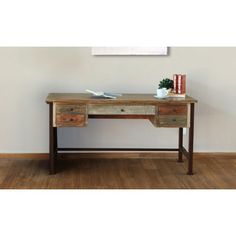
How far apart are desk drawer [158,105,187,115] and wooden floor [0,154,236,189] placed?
1.71 feet

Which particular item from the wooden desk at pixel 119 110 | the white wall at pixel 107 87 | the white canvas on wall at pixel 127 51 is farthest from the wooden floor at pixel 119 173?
the white canvas on wall at pixel 127 51

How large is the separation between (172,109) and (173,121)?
0.32ft

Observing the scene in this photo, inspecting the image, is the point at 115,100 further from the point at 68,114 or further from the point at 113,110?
the point at 68,114

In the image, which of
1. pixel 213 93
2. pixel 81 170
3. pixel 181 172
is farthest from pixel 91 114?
pixel 213 93

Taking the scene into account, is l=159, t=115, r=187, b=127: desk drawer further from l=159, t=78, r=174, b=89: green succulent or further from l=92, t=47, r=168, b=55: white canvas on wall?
l=92, t=47, r=168, b=55: white canvas on wall

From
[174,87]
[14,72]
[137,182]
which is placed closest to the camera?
[137,182]

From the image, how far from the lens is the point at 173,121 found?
151 inches

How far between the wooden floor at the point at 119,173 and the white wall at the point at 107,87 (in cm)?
16

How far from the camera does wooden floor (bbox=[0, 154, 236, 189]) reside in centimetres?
365

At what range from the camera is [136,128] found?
448 cm

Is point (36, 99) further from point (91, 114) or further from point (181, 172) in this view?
point (181, 172)

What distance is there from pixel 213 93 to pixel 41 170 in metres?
1.70

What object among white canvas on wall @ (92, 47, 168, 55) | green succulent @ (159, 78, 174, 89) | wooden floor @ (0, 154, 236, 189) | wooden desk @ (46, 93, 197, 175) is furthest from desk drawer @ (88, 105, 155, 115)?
white canvas on wall @ (92, 47, 168, 55)

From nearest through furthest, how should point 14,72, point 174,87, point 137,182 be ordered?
point 137,182, point 174,87, point 14,72
